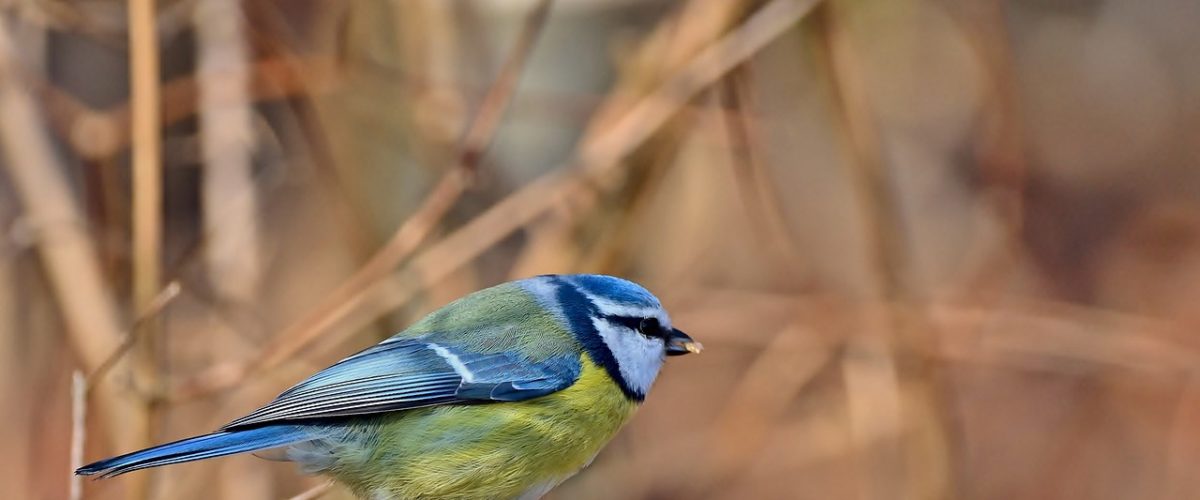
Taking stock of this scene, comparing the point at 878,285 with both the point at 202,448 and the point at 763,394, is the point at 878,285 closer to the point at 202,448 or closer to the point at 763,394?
the point at 763,394

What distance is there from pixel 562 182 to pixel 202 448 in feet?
3.63

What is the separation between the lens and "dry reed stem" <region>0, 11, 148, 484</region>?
2365mm

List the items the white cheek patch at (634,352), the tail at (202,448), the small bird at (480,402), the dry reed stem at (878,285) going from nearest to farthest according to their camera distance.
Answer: the tail at (202,448) < the small bird at (480,402) < the white cheek patch at (634,352) < the dry reed stem at (878,285)

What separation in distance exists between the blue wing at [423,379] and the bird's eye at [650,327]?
126 millimetres

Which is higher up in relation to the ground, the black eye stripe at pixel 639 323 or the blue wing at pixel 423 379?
the black eye stripe at pixel 639 323

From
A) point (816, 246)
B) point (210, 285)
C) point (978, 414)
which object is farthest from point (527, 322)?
point (978, 414)

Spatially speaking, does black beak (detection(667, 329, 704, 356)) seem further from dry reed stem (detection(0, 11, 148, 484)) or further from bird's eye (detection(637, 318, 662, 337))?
dry reed stem (detection(0, 11, 148, 484))

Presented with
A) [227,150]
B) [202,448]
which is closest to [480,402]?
[202,448]

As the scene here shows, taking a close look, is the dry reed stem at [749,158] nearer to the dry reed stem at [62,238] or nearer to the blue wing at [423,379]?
the blue wing at [423,379]

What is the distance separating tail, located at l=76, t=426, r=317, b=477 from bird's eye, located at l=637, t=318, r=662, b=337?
0.54 meters

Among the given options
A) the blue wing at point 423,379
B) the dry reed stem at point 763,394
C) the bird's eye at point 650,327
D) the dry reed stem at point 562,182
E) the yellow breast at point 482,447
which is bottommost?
the dry reed stem at point 763,394

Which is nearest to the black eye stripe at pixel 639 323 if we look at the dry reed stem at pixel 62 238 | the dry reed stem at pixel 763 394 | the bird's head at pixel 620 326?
the bird's head at pixel 620 326

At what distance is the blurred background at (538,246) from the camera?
245cm

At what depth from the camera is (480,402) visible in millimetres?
1854
